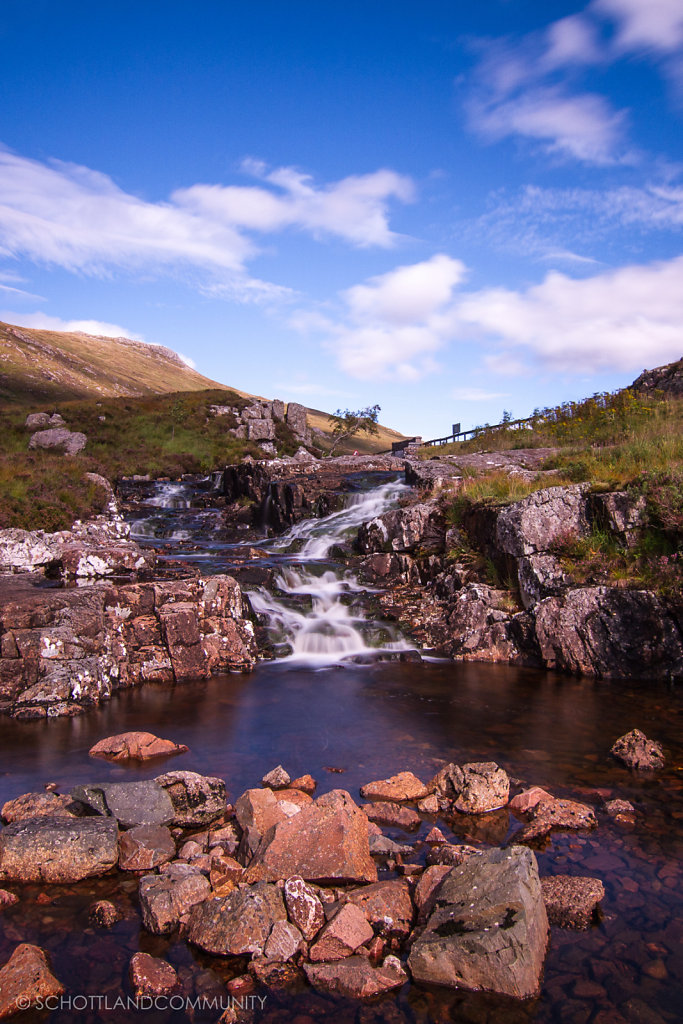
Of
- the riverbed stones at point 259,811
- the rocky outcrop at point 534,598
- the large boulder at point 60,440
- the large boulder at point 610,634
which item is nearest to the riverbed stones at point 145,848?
the riverbed stones at point 259,811

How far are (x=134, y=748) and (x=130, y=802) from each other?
1842 mm

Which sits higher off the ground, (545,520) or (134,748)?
(545,520)

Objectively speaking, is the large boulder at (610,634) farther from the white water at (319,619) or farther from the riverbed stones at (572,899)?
the riverbed stones at (572,899)

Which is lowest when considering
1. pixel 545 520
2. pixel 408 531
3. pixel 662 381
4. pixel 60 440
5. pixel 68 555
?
pixel 68 555

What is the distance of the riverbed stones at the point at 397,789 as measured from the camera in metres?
6.31

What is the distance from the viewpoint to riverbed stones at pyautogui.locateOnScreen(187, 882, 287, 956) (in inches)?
163

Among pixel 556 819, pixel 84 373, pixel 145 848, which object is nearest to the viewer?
pixel 145 848

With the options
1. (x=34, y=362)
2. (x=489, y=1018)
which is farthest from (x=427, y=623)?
(x=34, y=362)

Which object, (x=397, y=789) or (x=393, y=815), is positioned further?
(x=397, y=789)

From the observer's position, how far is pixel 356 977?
12.9 ft

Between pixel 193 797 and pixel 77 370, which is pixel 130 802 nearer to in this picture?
pixel 193 797

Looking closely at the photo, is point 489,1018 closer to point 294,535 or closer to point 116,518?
point 294,535

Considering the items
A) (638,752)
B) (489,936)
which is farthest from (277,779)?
(638,752)

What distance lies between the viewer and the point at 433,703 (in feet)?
30.7
